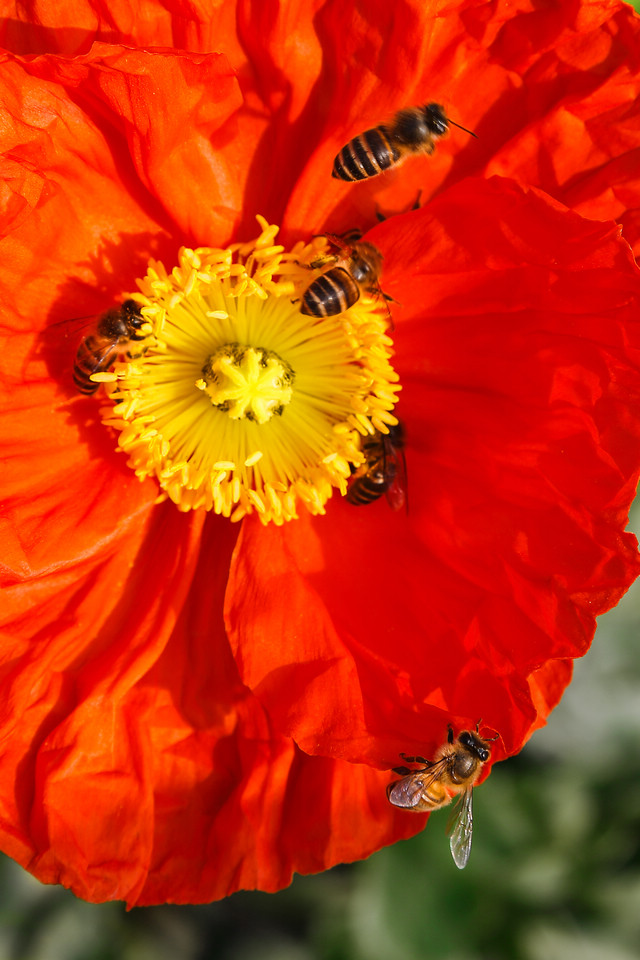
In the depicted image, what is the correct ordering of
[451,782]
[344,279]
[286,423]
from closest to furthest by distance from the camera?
[344,279] < [451,782] < [286,423]

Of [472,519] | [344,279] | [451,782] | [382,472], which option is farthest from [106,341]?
[451,782]

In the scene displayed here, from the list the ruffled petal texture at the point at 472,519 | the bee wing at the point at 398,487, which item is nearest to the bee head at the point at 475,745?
the ruffled petal texture at the point at 472,519

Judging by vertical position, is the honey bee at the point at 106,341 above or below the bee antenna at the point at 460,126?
below

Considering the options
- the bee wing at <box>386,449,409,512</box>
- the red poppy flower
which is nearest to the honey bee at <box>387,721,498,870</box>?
the red poppy flower

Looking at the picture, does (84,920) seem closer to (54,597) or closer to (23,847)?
(23,847)

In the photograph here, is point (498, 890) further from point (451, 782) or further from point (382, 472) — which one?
point (382, 472)

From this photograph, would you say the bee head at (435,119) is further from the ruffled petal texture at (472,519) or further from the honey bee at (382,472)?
the honey bee at (382,472)
